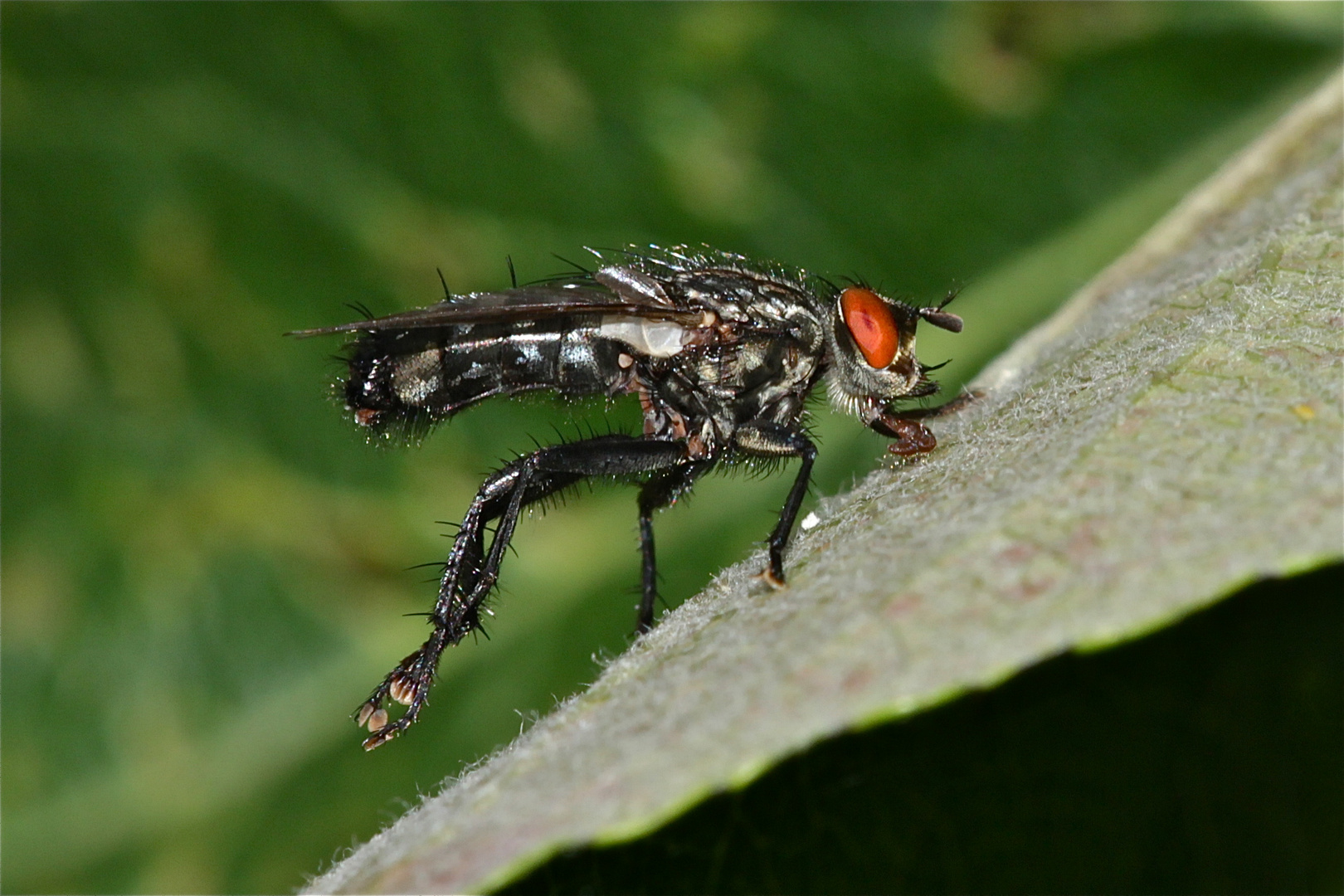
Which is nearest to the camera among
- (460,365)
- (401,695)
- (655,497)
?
→ (401,695)

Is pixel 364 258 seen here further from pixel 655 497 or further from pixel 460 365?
pixel 655 497

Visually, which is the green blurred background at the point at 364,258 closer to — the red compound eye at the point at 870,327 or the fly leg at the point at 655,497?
the fly leg at the point at 655,497

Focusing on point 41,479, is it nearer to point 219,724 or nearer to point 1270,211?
point 219,724

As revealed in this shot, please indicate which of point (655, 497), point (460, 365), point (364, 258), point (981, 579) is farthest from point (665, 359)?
point (981, 579)

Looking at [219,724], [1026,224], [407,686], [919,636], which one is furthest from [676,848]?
[1026,224]

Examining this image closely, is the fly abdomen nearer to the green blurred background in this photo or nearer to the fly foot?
the green blurred background

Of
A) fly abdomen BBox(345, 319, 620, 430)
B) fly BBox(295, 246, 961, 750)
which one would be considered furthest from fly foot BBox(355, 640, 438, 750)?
fly abdomen BBox(345, 319, 620, 430)
